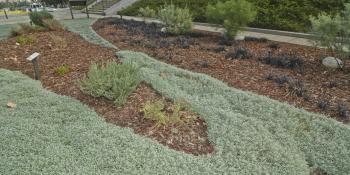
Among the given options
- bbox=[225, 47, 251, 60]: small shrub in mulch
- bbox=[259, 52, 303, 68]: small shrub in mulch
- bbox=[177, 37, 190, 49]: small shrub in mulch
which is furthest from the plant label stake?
bbox=[259, 52, 303, 68]: small shrub in mulch

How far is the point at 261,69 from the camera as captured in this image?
691 centimetres

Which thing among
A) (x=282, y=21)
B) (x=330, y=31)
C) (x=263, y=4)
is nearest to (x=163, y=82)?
(x=330, y=31)

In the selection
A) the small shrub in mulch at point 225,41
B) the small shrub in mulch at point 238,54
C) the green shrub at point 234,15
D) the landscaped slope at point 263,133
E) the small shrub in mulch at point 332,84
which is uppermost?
the green shrub at point 234,15

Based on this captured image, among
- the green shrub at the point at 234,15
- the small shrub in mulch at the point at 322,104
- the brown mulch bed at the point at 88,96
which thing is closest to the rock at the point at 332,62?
the small shrub in mulch at the point at 322,104

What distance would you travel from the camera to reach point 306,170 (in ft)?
12.6

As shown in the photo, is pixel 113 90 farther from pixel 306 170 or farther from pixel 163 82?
pixel 306 170

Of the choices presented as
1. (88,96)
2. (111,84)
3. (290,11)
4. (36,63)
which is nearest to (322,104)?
(111,84)

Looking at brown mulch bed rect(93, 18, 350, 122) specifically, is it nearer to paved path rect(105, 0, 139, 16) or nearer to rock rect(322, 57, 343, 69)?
rock rect(322, 57, 343, 69)

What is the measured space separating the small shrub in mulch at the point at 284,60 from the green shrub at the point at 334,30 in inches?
26.9

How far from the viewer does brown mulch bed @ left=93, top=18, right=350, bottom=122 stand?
551cm

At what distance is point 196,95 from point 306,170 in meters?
2.38

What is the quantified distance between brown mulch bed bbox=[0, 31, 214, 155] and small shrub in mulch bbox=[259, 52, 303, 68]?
315cm

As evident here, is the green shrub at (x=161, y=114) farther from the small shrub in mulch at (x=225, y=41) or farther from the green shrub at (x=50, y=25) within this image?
the green shrub at (x=50, y=25)

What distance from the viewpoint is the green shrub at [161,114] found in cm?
458
